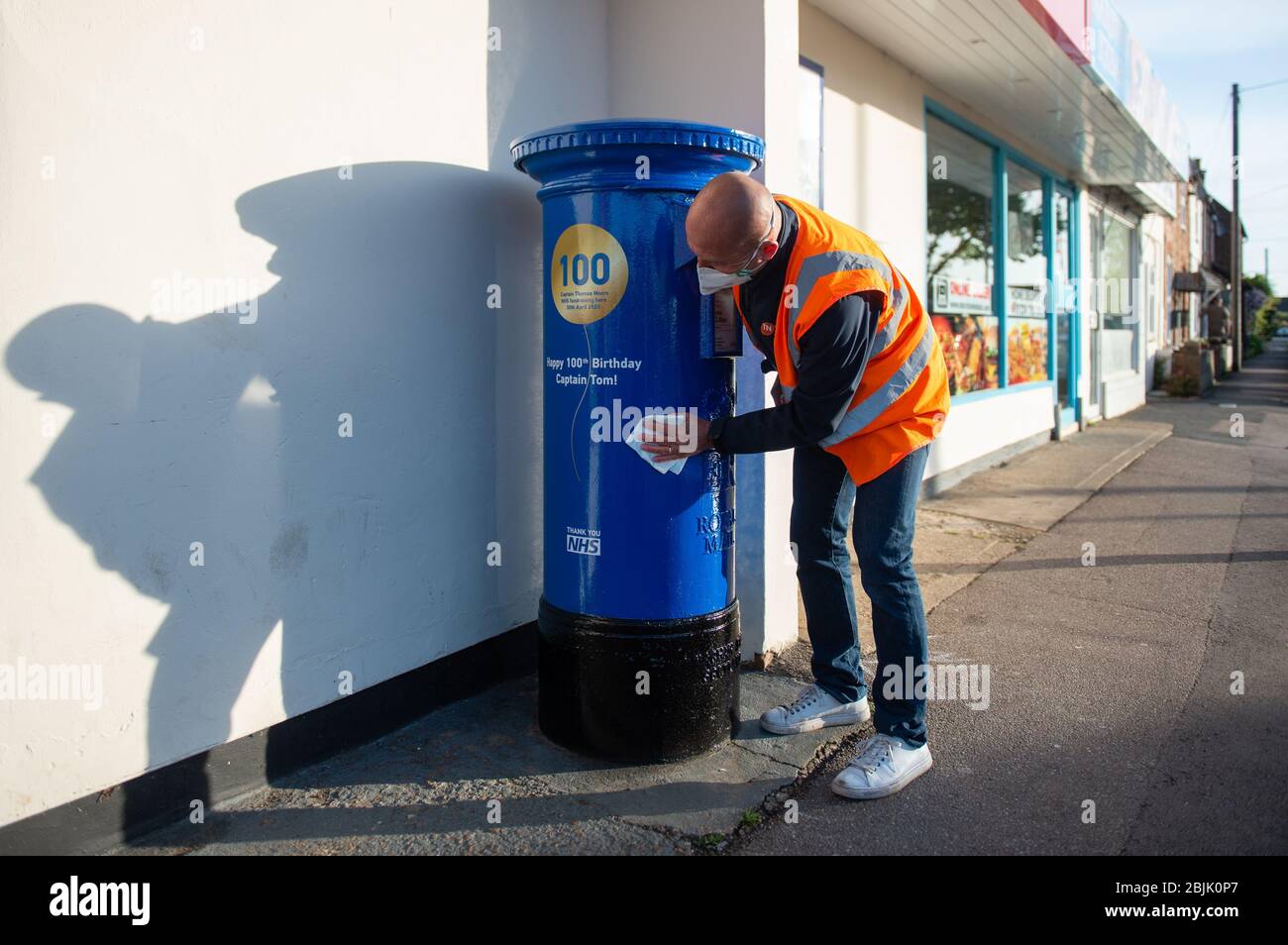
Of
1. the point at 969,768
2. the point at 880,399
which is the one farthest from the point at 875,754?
the point at 880,399

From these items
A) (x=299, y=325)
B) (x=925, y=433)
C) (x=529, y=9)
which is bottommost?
(x=925, y=433)

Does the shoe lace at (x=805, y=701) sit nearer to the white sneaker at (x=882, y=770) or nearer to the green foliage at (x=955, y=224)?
the white sneaker at (x=882, y=770)

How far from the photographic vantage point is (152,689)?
9.06ft

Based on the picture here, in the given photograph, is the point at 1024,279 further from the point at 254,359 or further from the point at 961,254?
the point at 254,359

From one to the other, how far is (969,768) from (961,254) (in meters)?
6.89

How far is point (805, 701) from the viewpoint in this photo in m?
3.62

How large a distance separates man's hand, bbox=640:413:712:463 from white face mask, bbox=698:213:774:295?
42 centimetres

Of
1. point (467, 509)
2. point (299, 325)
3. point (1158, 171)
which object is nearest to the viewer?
point (299, 325)

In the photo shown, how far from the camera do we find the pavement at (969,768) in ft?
9.37

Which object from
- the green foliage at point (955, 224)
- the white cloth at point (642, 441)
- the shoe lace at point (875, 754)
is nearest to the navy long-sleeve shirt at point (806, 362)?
the white cloth at point (642, 441)
